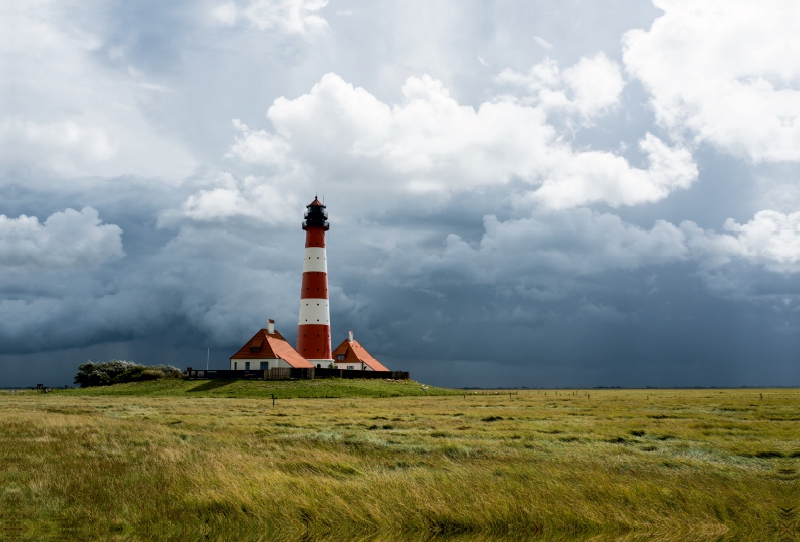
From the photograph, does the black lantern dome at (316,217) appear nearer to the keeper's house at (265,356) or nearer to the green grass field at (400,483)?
the keeper's house at (265,356)

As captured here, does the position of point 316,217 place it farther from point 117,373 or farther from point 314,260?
point 117,373

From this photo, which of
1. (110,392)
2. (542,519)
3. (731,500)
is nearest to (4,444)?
(542,519)

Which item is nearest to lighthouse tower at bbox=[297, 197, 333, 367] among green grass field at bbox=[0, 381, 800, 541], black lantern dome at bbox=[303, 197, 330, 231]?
black lantern dome at bbox=[303, 197, 330, 231]

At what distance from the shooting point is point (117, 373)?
8600 cm

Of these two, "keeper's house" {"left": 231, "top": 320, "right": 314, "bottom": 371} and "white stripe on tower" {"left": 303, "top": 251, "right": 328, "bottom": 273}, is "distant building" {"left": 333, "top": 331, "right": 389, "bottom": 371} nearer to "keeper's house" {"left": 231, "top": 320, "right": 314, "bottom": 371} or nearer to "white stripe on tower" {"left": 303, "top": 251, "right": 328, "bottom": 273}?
"keeper's house" {"left": 231, "top": 320, "right": 314, "bottom": 371}

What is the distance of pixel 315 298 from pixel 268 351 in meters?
9.04

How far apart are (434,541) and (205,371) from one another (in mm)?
68089

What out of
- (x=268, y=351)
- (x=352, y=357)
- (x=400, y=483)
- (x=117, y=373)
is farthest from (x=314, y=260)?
(x=400, y=483)

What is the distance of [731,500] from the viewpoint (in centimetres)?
1305

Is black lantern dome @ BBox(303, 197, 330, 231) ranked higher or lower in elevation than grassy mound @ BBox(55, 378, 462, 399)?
higher

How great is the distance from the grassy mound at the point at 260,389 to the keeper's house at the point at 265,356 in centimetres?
521

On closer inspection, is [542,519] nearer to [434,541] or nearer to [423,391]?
[434,541]

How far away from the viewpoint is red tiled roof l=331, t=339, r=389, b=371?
89.2m

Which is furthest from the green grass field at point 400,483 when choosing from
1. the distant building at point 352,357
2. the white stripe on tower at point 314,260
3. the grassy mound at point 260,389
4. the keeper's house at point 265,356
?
the distant building at point 352,357
